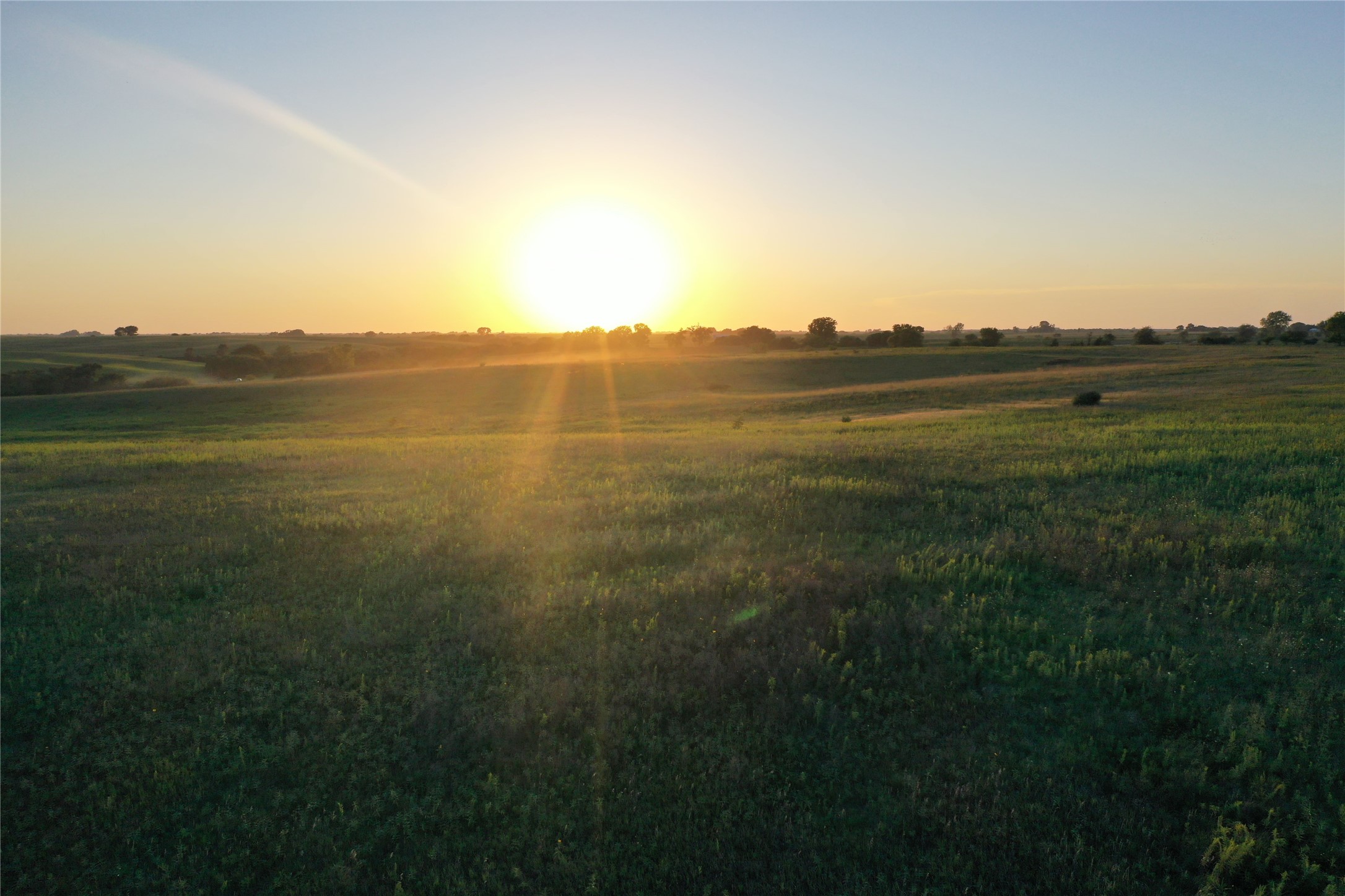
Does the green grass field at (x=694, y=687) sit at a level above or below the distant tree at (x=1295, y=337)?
below

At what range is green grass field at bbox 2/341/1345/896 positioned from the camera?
5383 millimetres

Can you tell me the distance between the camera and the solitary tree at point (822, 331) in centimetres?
11806

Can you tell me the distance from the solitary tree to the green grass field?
104787 millimetres

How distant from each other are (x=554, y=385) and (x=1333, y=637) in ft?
200

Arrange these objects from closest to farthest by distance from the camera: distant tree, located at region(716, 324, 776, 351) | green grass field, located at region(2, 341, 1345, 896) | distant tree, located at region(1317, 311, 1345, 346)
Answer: green grass field, located at region(2, 341, 1345, 896) → distant tree, located at region(1317, 311, 1345, 346) → distant tree, located at region(716, 324, 776, 351)

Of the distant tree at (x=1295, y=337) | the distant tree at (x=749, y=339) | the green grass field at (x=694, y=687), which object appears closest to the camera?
the green grass field at (x=694, y=687)

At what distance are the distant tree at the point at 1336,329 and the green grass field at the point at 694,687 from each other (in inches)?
2938

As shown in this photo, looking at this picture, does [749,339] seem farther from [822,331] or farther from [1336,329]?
[1336,329]

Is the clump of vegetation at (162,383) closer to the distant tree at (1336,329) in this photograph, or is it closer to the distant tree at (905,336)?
the distant tree at (905,336)

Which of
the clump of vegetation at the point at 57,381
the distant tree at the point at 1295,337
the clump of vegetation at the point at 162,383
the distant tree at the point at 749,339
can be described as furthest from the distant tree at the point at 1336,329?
the clump of vegetation at the point at 57,381

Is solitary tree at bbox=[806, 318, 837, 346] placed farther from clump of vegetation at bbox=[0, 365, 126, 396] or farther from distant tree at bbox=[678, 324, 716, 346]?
clump of vegetation at bbox=[0, 365, 126, 396]

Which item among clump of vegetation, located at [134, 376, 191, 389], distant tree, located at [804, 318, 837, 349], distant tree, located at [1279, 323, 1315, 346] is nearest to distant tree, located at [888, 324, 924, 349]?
distant tree, located at [804, 318, 837, 349]

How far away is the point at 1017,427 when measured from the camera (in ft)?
80.2

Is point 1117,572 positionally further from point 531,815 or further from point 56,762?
point 56,762
